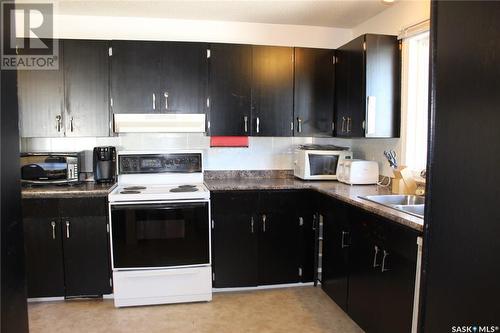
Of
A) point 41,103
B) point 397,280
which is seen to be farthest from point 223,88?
point 397,280

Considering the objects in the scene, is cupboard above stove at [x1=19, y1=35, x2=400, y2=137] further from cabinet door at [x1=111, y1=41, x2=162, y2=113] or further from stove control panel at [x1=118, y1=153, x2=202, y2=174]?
stove control panel at [x1=118, y1=153, x2=202, y2=174]

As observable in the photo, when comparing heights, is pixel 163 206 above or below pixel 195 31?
below

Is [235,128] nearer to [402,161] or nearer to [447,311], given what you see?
[402,161]

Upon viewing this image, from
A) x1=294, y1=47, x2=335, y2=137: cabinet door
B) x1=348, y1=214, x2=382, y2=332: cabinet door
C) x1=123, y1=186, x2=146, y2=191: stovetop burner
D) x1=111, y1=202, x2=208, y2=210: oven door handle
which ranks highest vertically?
x1=294, y1=47, x2=335, y2=137: cabinet door

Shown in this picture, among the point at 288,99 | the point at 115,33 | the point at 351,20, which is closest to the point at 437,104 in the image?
the point at 288,99

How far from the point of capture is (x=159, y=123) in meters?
3.27

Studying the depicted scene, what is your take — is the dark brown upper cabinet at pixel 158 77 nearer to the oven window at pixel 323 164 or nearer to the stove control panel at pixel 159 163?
the stove control panel at pixel 159 163

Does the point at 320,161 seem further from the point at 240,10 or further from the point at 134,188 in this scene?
the point at 134,188

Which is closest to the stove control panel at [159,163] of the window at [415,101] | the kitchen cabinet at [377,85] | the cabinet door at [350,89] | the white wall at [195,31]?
the white wall at [195,31]

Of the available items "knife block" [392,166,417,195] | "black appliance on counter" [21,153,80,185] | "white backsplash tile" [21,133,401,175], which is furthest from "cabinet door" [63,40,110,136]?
"knife block" [392,166,417,195]

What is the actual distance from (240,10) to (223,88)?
69 cm

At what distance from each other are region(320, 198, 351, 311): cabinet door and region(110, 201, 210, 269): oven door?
0.99 metres

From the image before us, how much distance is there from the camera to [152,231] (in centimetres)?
293

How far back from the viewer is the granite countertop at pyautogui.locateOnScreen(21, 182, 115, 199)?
9.39ft
